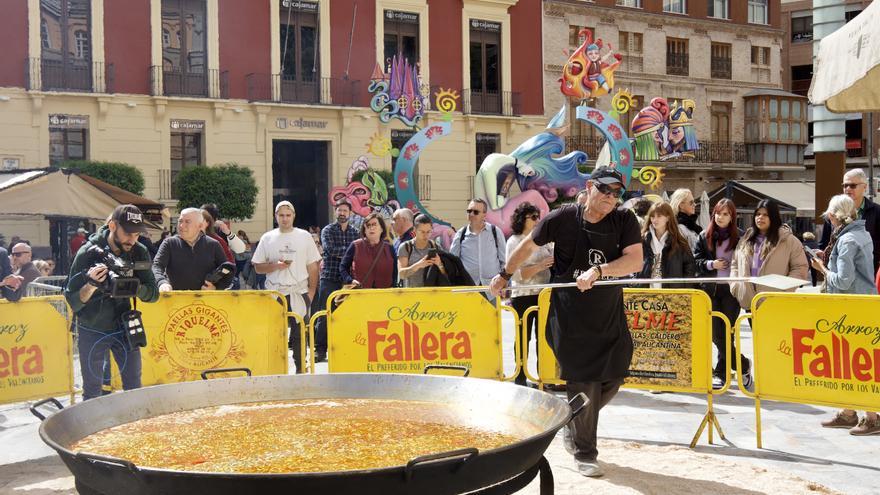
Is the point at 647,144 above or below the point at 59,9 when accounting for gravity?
below

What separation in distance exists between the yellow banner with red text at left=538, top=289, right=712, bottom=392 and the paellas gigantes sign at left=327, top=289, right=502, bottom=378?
0.57 m

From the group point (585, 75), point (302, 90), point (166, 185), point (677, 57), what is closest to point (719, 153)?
point (677, 57)

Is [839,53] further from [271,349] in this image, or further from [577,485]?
[271,349]

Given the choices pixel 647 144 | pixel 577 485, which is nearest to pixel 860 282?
pixel 577 485

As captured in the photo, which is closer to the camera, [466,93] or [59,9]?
[59,9]

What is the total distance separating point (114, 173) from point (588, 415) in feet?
78.2

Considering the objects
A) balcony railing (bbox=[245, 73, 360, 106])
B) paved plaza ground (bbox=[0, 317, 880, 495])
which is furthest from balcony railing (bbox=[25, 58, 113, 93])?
paved plaza ground (bbox=[0, 317, 880, 495])

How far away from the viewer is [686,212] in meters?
9.45

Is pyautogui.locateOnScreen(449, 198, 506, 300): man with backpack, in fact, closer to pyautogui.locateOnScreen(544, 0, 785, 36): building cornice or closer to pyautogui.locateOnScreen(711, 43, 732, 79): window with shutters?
pyautogui.locateOnScreen(544, 0, 785, 36): building cornice

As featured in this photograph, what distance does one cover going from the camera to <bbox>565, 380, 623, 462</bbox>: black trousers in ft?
18.4

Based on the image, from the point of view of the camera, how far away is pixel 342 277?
982cm

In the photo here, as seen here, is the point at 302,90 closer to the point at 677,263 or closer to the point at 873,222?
the point at 677,263

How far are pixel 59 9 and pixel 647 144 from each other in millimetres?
18319

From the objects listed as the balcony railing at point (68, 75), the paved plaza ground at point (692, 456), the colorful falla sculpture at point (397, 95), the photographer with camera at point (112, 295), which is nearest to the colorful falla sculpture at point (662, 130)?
the colorful falla sculpture at point (397, 95)
